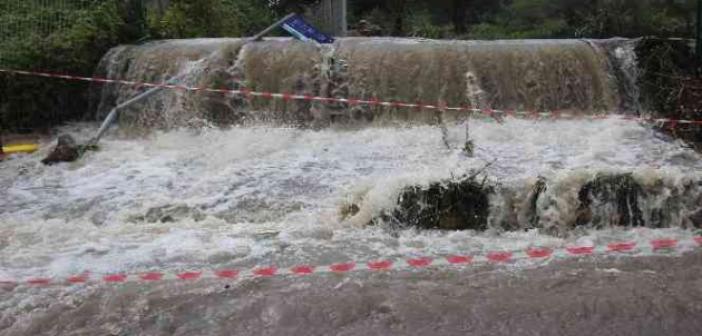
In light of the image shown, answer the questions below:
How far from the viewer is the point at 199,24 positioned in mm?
13141

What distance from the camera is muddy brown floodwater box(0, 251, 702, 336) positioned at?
3.48 meters

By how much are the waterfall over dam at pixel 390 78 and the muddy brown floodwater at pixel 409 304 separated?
4.55 metres

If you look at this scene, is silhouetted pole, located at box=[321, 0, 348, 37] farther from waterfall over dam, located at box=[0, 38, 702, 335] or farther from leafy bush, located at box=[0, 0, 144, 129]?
leafy bush, located at box=[0, 0, 144, 129]

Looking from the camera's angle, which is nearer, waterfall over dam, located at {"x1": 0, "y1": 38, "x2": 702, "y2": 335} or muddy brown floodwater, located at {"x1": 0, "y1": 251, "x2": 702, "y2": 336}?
muddy brown floodwater, located at {"x1": 0, "y1": 251, "x2": 702, "y2": 336}

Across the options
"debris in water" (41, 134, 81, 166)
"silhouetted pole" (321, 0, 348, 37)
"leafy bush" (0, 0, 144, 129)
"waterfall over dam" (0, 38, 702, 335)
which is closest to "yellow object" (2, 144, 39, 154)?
"waterfall over dam" (0, 38, 702, 335)

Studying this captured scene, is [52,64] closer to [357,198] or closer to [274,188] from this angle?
[274,188]

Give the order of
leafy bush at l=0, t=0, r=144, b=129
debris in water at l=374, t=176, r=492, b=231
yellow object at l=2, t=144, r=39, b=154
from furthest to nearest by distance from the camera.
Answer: leafy bush at l=0, t=0, r=144, b=129, yellow object at l=2, t=144, r=39, b=154, debris in water at l=374, t=176, r=492, b=231

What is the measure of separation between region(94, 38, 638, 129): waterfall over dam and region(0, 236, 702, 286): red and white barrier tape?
4083 mm

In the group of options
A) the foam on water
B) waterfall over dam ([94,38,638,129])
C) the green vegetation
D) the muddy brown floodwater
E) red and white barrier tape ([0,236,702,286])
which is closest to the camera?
the muddy brown floodwater

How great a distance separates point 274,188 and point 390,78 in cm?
313

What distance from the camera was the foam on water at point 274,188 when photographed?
4.88m

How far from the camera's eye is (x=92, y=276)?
14.4ft

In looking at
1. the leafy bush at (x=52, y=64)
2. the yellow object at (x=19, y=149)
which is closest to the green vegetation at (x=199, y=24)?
the leafy bush at (x=52, y=64)

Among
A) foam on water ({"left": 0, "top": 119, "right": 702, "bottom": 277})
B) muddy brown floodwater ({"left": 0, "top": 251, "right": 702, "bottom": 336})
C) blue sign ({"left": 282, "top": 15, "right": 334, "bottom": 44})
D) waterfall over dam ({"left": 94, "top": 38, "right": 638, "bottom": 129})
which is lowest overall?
muddy brown floodwater ({"left": 0, "top": 251, "right": 702, "bottom": 336})
